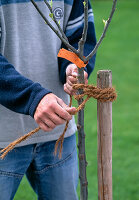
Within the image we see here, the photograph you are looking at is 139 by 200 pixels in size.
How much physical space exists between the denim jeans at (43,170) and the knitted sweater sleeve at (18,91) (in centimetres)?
38

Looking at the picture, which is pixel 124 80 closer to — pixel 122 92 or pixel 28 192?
pixel 122 92

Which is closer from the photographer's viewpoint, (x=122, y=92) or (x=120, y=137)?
(x=120, y=137)

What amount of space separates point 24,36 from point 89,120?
288cm

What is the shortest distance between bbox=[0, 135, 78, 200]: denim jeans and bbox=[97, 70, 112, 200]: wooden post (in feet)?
0.96

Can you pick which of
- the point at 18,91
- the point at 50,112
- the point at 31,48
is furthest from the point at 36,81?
the point at 50,112

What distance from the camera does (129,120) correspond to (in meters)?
4.36

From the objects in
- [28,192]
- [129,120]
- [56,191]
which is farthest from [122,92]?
[56,191]

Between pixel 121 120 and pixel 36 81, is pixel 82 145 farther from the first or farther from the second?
pixel 121 120

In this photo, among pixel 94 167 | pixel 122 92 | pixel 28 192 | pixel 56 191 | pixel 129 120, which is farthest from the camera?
pixel 122 92

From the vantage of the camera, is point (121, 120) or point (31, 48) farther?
point (121, 120)

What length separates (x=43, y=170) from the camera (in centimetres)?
174

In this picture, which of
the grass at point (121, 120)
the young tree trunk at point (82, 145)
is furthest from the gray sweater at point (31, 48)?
the grass at point (121, 120)

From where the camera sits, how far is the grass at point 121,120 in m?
3.03

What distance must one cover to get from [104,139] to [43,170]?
0.44 m
